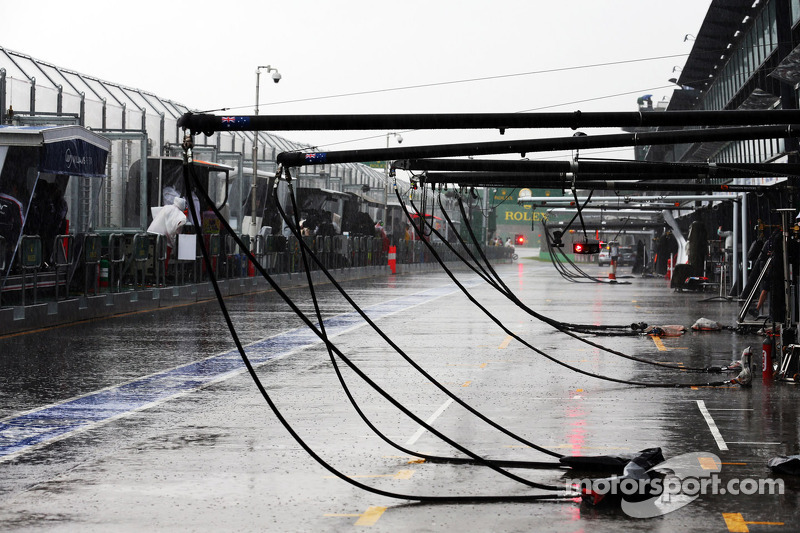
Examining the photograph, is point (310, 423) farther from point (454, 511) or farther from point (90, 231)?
point (90, 231)

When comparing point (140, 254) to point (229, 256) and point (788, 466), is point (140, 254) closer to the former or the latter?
point (229, 256)

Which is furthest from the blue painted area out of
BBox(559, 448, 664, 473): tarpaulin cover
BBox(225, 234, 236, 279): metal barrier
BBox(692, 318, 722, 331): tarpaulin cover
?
BBox(225, 234, 236, 279): metal barrier

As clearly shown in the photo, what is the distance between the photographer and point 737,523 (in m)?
7.16

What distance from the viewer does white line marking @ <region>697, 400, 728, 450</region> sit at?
997 centimetres

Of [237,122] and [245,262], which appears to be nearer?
[237,122]

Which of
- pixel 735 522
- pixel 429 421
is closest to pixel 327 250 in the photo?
pixel 429 421

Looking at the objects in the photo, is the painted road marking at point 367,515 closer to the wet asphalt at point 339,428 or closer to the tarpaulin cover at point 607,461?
the wet asphalt at point 339,428

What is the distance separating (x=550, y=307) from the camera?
31.0 meters

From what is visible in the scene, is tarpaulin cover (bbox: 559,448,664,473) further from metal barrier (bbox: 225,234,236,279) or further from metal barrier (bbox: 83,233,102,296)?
metal barrier (bbox: 225,234,236,279)

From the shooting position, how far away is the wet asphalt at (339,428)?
7422 millimetres

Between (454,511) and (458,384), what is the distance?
6.84 meters

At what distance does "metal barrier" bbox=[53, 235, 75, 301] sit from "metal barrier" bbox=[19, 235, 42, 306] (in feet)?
3.16

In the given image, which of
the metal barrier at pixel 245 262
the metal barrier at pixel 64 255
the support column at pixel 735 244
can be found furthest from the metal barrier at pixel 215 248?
the support column at pixel 735 244

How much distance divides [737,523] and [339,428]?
454 centimetres
